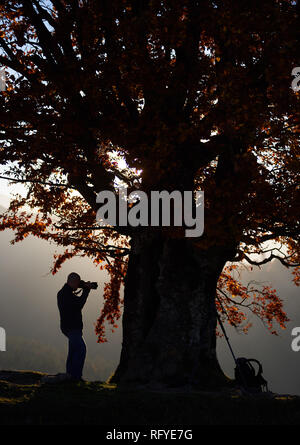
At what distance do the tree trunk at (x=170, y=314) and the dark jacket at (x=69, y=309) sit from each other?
2.25 meters

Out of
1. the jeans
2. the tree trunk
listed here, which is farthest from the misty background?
the jeans

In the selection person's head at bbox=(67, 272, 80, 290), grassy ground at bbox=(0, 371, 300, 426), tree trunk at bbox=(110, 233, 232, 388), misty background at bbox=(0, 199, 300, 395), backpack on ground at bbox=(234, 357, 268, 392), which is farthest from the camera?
misty background at bbox=(0, 199, 300, 395)

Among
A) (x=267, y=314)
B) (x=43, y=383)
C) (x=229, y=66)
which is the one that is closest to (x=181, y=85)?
(x=229, y=66)

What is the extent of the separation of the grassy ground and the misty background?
61746mm

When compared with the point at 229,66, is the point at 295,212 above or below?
below

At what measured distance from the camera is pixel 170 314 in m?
10.1

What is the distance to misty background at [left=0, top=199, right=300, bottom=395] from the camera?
99250 mm

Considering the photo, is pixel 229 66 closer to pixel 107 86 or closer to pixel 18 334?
pixel 107 86

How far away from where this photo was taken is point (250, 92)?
30.9 ft

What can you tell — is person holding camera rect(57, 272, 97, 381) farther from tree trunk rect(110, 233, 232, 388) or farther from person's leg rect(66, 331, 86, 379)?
tree trunk rect(110, 233, 232, 388)

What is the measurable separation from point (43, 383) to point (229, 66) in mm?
7521

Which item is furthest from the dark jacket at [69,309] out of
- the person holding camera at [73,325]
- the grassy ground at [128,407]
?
the grassy ground at [128,407]

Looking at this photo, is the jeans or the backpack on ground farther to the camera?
the backpack on ground

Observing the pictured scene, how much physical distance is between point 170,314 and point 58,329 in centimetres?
14454
